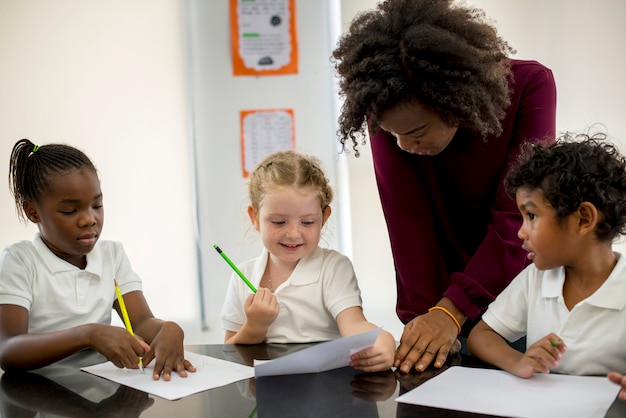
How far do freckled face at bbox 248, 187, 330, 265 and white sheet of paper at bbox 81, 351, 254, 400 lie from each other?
357mm

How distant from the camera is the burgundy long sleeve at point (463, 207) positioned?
1243 millimetres

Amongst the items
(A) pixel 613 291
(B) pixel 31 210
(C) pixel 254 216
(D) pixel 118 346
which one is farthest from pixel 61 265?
(A) pixel 613 291

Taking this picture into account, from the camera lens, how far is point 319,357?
3.19 ft

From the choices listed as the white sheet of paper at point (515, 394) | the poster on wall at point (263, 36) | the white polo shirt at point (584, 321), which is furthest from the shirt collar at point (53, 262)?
the poster on wall at point (263, 36)

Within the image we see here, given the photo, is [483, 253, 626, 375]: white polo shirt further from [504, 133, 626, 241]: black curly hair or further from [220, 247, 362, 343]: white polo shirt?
[220, 247, 362, 343]: white polo shirt

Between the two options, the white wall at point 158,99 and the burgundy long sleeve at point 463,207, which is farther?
the white wall at point 158,99

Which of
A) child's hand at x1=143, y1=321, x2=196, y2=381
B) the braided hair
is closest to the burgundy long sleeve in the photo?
child's hand at x1=143, y1=321, x2=196, y2=381

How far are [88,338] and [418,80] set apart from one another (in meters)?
0.71

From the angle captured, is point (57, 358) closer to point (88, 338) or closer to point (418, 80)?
point (88, 338)

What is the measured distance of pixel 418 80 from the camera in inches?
43.5

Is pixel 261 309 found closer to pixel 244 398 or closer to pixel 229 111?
pixel 244 398

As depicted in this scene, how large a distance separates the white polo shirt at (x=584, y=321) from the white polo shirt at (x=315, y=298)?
0.42 m

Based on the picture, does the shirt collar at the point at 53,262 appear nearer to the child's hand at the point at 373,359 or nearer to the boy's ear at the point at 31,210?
the boy's ear at the point at 31,210

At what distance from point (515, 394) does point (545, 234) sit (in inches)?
12.1
